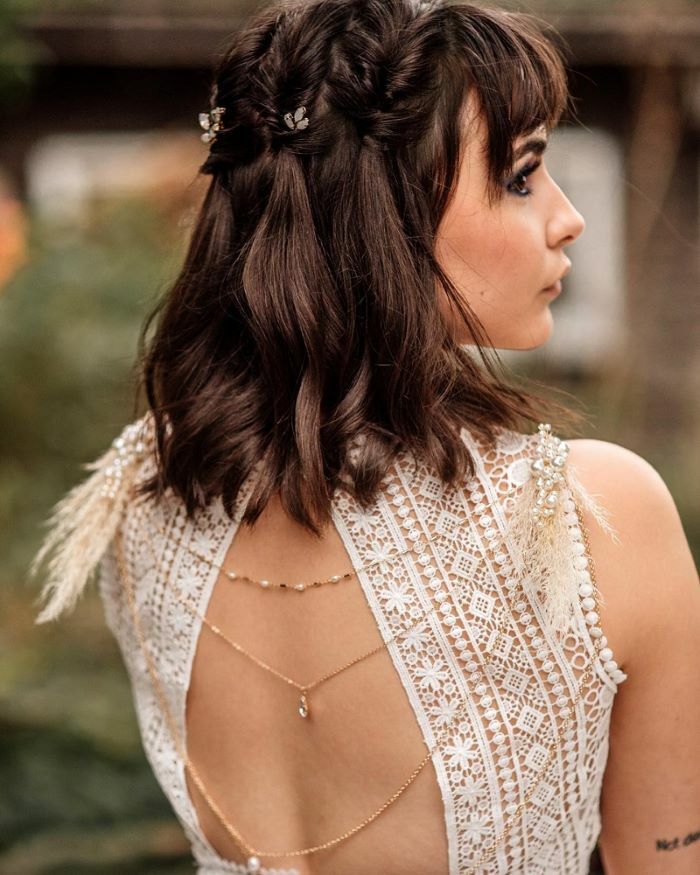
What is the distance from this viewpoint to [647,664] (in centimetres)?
130

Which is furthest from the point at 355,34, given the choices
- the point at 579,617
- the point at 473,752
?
the point at 473,752

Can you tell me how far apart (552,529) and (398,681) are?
0.93 ft

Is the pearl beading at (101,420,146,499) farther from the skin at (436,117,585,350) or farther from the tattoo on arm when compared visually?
the tattoo on arm

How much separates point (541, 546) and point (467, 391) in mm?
245

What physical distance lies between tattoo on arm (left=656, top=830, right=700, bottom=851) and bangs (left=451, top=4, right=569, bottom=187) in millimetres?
973

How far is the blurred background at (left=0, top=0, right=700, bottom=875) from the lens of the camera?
2.78 metres

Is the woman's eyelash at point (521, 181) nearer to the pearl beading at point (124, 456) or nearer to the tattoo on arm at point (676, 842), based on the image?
the pearl beading at point (124, 456)

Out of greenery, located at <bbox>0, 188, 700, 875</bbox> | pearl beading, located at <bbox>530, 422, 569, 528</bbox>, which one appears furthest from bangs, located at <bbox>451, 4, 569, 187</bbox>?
greenery, located at <bbox>0, 188, 700, 875</bbox>

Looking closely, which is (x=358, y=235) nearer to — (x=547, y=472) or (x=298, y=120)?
(x=298, y=120)

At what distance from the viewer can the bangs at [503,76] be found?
1.26m

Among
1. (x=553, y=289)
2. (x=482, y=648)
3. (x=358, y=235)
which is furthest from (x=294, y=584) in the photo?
(x=553, y=289)

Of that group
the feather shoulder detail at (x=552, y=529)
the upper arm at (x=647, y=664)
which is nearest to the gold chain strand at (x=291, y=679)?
→ the feather shoulder detail at (x=552, y=529)

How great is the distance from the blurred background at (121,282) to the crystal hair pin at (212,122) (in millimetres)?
303

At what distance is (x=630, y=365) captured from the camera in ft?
18.3
